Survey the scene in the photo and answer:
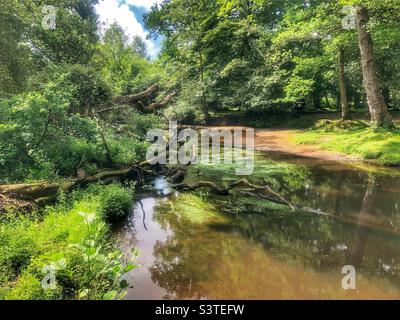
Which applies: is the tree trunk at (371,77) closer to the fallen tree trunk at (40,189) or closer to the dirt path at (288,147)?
the dirt path at (288,147)

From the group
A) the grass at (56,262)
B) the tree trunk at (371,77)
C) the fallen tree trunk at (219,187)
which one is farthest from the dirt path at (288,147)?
the grass at (56,262)

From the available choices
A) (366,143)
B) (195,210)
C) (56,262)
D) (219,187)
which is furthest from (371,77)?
(56,262)

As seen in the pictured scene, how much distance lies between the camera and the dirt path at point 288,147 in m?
15.5

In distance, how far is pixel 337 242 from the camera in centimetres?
671

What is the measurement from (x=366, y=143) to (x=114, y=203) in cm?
1269

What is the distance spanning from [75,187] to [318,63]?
803 inches

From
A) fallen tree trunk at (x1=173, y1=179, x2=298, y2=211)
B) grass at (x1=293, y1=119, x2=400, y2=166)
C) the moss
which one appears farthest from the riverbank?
the moss

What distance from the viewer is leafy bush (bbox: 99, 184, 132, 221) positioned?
8.00 meters

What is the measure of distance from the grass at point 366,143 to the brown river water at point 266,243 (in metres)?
2.64

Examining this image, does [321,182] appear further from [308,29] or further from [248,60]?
[248,60]

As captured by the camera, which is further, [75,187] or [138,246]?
[75,187]

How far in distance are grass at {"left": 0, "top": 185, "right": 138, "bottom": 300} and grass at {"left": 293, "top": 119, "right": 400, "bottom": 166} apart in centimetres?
1239

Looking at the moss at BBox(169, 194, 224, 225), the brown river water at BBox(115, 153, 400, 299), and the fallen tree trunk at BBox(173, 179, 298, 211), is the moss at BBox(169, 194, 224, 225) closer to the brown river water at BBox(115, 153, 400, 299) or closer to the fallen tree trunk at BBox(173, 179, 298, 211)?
the brown river water at BBox(115, 153, 400, 299)
